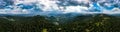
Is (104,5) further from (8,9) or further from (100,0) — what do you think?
(8,9)

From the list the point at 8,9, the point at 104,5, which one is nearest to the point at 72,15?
the point at 104,5

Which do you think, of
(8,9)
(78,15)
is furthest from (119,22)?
(8,9)

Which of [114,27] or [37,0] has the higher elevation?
[37,0]

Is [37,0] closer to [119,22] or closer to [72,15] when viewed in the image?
[72,15]

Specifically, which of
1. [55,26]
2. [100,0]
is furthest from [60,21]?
[100,0]

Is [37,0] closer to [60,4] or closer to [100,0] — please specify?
[60,4]
